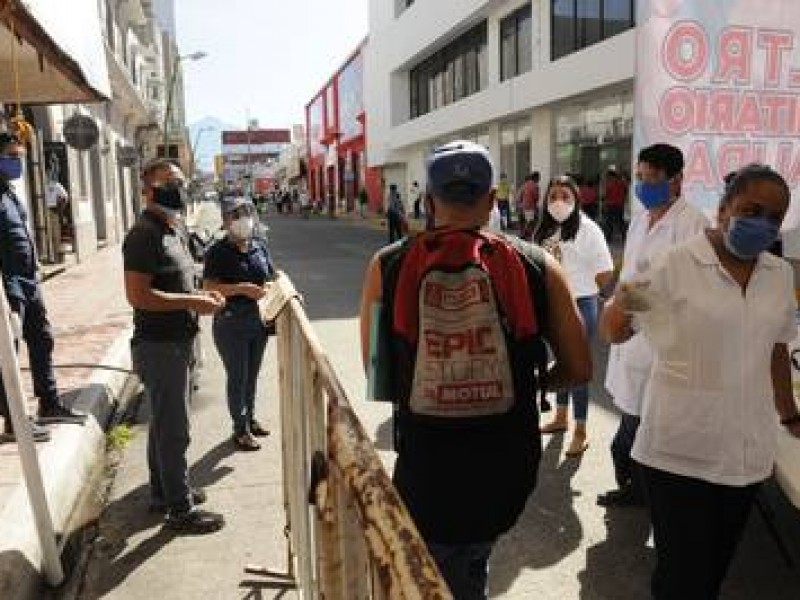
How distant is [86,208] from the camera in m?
22.0

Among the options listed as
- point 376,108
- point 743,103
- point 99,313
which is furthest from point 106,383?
point 376,108

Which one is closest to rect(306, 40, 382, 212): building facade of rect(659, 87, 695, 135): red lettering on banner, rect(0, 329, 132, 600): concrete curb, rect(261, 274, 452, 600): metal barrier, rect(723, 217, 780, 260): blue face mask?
rect(0, 329, 132, 600): concrete curb

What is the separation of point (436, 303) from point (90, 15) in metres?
4.31

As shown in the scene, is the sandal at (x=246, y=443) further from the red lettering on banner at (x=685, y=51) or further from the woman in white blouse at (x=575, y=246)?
the red lettering on banner at (x=685, y=51)

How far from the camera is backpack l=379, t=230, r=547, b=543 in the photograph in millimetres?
2109

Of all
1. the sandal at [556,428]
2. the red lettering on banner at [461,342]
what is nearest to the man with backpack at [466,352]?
the red lettering on banner at [461,342]

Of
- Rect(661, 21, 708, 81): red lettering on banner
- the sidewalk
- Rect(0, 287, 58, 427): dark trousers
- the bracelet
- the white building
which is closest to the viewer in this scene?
the bracelet

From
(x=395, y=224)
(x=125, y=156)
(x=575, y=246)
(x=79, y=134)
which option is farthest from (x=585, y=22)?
(x=575, y=246)

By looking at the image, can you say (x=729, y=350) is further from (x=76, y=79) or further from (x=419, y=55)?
(x=419, y=55)

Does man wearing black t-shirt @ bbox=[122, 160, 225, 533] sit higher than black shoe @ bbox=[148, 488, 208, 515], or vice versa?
man wearing black t-shirt @ bbox=[122, 160, 225, 533]

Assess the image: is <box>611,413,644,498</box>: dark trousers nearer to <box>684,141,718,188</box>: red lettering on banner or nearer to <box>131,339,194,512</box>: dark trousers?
<box>684,141,718,188</box>: red lettering on banner

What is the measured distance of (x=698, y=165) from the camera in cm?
→ 428

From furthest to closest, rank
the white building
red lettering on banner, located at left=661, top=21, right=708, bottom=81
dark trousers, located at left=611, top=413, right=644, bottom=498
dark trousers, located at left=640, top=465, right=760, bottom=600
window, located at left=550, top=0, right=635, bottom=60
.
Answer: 1. the white building
2. window, located at left=550, top=0, right=635, bottom=60
3. dark trousers, located at left=611, top=413, right=644, bottom=498
4. red lettering on banner, located at left=661, top=21, right=708, bottom=81
5. dark trousers, located at left=640, top=465, right=760, bottom=600

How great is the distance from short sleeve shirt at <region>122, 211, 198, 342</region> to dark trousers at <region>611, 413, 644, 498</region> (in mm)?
2335
